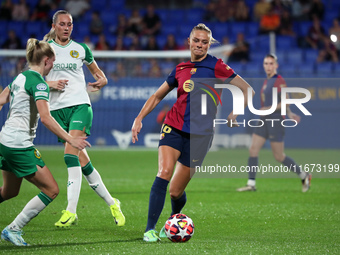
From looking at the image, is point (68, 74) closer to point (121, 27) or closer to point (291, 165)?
point (291, 165)

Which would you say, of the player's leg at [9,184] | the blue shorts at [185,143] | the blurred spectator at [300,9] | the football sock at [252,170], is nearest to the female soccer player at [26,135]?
the player's leg at [9,184]

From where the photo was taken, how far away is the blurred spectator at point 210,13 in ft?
72.5

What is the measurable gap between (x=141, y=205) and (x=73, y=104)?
2.23 meters

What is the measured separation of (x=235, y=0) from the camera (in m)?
22.4

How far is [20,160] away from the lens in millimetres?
5520

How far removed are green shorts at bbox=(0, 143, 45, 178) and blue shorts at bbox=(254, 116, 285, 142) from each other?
18.6 feet

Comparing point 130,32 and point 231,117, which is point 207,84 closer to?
point 231,117

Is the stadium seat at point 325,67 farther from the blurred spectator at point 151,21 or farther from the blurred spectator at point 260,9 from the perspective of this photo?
A: the blurred spectator at point 151,21

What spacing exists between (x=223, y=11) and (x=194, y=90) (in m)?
16.7

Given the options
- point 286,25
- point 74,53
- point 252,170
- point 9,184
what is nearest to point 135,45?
point 286,25

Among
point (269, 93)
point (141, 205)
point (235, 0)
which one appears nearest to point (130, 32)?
point (235, 0)

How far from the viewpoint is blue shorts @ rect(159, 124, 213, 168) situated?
5.96 meters

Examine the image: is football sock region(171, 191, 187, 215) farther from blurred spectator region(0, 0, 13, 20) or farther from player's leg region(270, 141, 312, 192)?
blurred spectator region(0, 0, 13, 20)

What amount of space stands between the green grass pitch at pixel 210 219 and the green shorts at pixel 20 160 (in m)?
0.72
